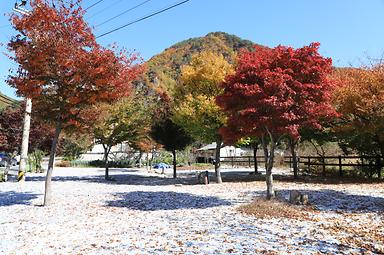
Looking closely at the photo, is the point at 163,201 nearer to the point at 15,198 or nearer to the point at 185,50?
the point at 15,198

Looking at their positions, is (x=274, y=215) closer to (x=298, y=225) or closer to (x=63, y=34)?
(x=298, y=225)

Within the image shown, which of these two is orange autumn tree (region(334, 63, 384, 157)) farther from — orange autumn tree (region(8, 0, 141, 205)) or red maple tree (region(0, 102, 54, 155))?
red maple tree (region(0, 102, 54, 155))

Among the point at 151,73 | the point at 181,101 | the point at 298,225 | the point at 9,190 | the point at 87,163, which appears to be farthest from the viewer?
the point at 151,73

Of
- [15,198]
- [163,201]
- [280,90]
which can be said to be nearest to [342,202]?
[280,90]

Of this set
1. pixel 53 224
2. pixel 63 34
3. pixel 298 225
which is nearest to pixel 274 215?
pixel 298 225

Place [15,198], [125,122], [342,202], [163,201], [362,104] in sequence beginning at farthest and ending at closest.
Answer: [125,122], [362,104], [15,198], [163,201], [342,202]

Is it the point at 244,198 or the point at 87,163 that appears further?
the point at 87,163

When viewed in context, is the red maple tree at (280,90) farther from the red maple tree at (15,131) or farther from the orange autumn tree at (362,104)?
the red maple tree at (15,131)

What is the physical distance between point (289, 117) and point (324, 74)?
213 cm

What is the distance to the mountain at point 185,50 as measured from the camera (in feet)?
281

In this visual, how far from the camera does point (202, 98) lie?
18562mm

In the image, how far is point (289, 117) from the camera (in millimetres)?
10641

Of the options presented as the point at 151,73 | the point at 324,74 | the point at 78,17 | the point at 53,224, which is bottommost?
the point at 53,224

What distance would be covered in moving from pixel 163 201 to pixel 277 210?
→ 4407 mm
